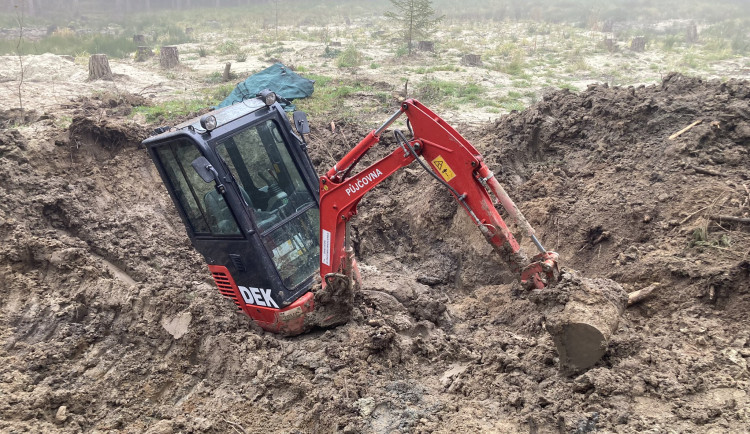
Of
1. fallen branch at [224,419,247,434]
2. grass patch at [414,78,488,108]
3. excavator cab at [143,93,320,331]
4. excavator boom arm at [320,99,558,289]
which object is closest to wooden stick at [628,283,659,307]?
excavator boom arm at [320,99,558,289]

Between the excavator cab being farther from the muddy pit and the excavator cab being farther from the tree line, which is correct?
the tree line

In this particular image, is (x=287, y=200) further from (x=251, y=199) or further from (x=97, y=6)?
(x=97, y=6)

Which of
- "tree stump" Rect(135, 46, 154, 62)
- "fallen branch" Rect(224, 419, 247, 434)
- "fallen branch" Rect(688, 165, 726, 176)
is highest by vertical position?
"fallen branch" Rect(688, 165, 726, 176)

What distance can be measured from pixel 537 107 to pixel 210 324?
5349 mm

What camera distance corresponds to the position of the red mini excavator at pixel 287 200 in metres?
4.33

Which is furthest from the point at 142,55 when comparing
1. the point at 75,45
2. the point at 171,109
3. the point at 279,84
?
the point at 279,84

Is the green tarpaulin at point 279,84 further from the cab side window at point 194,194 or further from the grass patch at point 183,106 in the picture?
the cab side window at point 194,194

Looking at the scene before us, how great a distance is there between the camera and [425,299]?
5.43m

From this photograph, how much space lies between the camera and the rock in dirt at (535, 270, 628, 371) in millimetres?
3668

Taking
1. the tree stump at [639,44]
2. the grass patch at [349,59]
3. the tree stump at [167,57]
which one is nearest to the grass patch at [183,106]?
the tree stump at [167,57]

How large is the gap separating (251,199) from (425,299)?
1.97m

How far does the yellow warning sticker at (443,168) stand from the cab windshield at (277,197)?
1407 millimetres

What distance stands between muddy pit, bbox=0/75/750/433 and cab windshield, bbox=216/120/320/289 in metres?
0.69

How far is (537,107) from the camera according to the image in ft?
25.5
